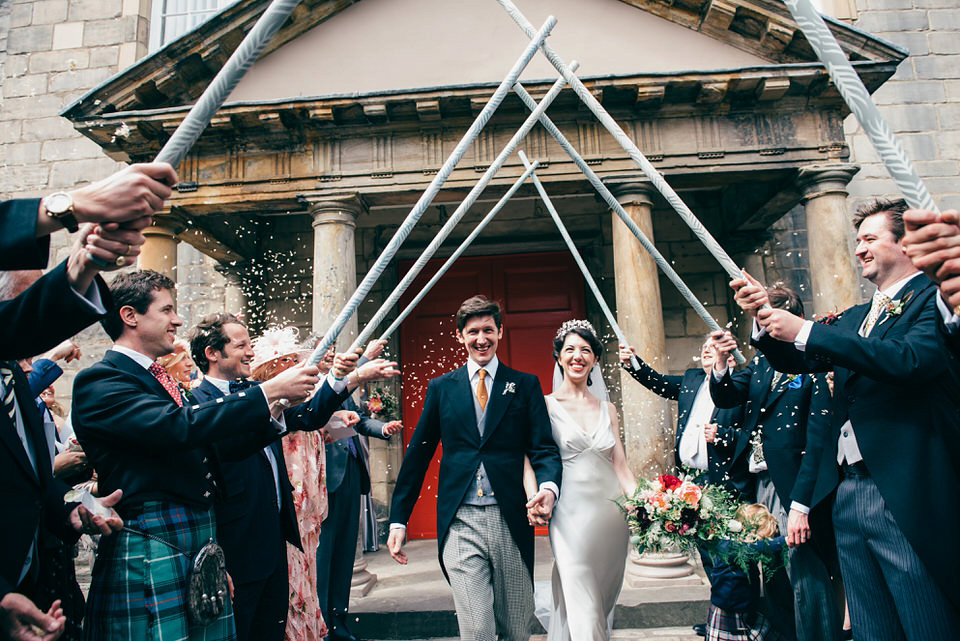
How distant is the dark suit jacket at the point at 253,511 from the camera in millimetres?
2732

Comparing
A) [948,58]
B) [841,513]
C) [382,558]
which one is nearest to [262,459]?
[841,513]

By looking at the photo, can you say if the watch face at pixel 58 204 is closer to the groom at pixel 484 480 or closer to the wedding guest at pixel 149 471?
the wedding guest at pixel 149 471

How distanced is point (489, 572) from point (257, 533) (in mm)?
1189

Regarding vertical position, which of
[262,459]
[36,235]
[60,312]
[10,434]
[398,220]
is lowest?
[262,459]

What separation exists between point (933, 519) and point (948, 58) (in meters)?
9.88

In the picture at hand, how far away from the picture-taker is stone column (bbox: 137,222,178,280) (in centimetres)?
768

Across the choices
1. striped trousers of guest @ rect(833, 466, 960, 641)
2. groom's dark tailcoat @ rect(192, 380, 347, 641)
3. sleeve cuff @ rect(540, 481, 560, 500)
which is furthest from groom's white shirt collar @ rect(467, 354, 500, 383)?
striped trousers of guest @ rect(833, 466, 960, 641)

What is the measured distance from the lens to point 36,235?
139 cm

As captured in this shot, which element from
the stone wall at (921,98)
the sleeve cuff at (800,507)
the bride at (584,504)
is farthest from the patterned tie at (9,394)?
the stone wall at (921,98)

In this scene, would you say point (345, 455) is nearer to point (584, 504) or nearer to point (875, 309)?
point (584, 504)

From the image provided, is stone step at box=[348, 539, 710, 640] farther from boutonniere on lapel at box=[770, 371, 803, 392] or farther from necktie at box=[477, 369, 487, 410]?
boutonniere on lapel at box=[770, 371, 803, 392]

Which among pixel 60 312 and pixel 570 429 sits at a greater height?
pixel 60 312

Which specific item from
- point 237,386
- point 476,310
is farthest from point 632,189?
point 237,386

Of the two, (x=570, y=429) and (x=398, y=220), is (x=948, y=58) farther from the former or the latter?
(x=570, y=429)
